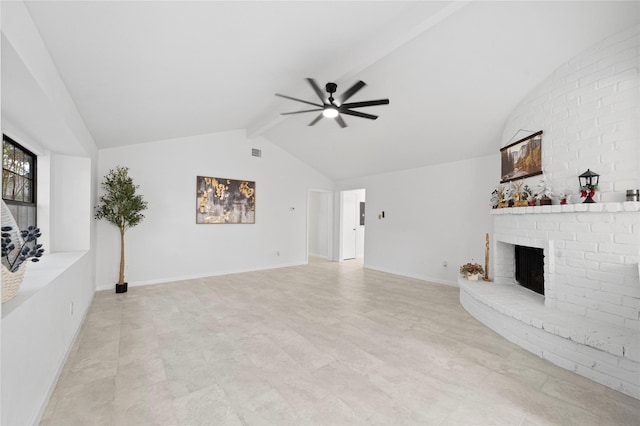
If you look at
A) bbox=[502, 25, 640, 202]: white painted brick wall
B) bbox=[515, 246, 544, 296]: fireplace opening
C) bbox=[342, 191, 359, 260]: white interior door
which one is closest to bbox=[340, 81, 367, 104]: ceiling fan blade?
bbox=[502, 25, 640, 202]: white painted brick wall

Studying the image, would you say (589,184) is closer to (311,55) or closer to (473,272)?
(473,272)

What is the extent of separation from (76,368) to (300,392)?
6.45 feet

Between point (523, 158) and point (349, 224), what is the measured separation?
5.31m

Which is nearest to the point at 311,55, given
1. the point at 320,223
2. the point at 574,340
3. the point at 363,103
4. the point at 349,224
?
the point at 363,103

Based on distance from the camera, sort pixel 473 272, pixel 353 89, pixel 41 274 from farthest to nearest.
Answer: pixel 473 272 < pixel 353 89 < pixel 41 274

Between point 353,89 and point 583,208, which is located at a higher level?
point 353,89

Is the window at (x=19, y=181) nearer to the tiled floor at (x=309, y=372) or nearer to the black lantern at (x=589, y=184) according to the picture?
the tiled floor at (x=309, y=372)

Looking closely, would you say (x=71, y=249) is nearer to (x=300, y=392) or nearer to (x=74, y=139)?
(x=74, y=139)

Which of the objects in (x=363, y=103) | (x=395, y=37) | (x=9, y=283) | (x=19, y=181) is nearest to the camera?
(x=9, y=283)

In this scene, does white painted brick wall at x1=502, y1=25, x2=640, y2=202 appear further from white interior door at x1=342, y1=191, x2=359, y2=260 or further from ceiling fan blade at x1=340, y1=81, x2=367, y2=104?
white interior door at x1=342, y1=191, x2=359, y2=260

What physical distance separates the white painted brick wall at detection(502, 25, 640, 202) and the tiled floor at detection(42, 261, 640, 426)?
72.2 inches

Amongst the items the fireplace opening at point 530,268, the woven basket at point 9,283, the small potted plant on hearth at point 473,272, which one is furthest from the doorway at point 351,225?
the woven basket at point 9,283

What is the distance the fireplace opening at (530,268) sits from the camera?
359cm

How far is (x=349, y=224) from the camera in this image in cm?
861
